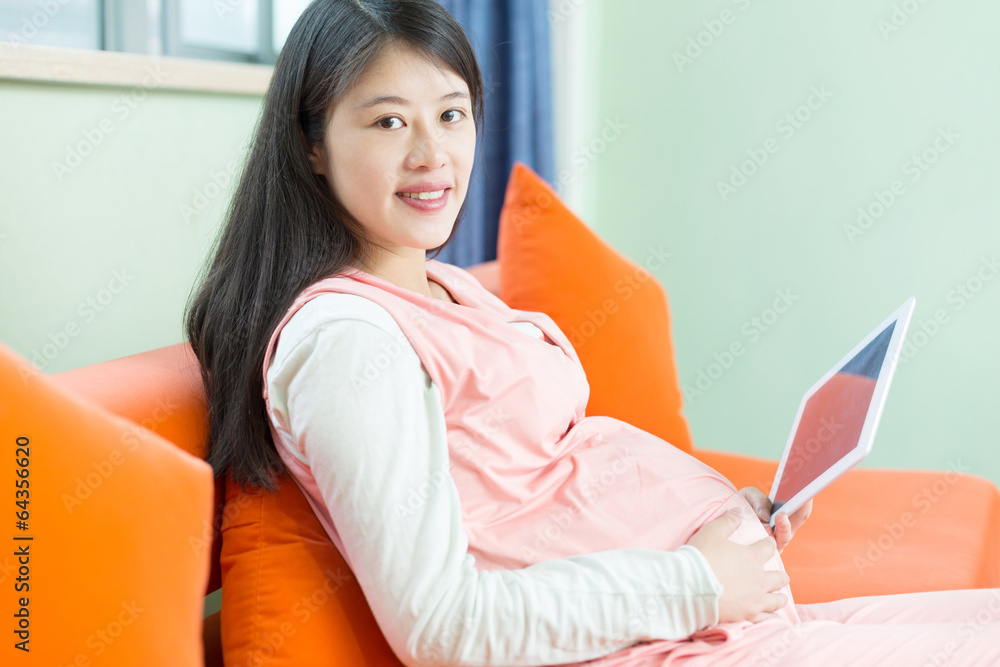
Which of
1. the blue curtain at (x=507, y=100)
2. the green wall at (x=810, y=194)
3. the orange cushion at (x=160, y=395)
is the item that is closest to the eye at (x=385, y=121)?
the orange cushion at (x=160, y=395)

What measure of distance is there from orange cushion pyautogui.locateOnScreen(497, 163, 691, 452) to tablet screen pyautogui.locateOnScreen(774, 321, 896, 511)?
1.06ft

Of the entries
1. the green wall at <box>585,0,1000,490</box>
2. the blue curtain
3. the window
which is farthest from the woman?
the green wall at <box>585,0,1000,490</box>

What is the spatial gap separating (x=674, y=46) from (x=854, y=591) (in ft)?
5.40

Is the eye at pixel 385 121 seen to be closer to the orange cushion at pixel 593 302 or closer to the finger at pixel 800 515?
the orange cushion at pixel 593 302

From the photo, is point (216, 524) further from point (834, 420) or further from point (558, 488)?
point (834, 420)

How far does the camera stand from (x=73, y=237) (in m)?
1.12

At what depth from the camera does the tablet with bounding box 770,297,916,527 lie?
798mm

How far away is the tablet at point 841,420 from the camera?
80 cm

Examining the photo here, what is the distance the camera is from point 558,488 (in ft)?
2.92

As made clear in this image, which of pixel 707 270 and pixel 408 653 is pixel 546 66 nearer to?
pixel 707 270

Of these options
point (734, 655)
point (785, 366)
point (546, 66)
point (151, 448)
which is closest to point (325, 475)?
point (151, 448)

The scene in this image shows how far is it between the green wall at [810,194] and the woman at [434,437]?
1185 mm

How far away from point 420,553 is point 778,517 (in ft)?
1.40

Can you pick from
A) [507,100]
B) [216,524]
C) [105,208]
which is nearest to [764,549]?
[216,524]
